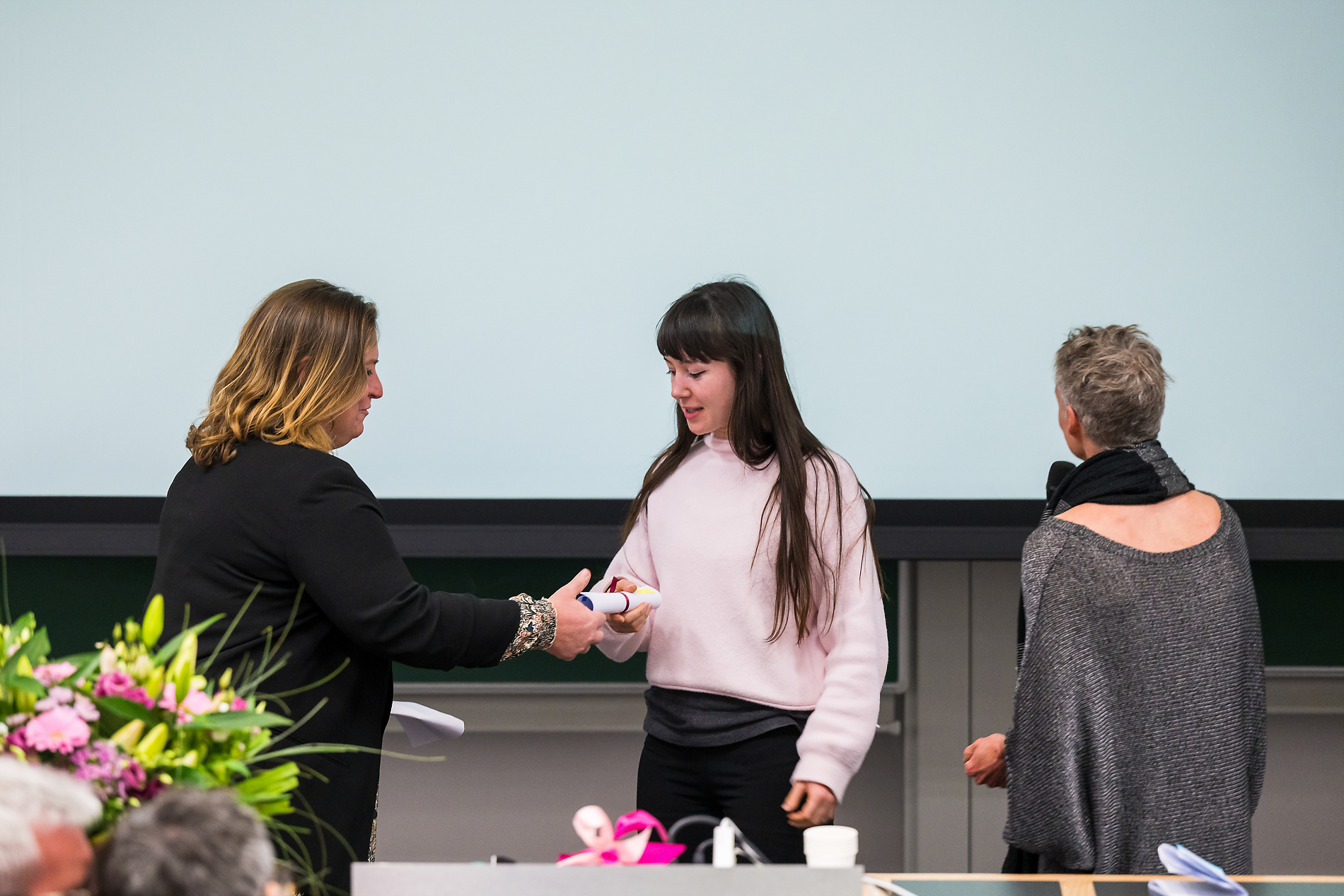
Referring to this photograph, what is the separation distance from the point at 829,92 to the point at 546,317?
0.86m

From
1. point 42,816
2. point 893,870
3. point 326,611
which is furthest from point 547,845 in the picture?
point 42,816

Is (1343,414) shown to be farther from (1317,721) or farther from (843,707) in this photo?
(843,707)

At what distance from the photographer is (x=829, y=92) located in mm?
2393

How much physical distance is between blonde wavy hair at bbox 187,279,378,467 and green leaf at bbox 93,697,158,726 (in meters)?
0.55

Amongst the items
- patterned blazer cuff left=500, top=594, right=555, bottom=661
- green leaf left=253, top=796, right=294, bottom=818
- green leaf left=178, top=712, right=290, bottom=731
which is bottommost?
green leaf left=253, top=796, right=294, bottom=818

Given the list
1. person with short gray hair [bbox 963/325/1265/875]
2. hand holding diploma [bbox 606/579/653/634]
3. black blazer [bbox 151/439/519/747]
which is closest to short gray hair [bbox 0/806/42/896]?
black blazer [bbox 151/439/519/747]

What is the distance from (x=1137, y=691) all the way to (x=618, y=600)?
29.7 inches

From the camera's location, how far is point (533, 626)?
1502 mm

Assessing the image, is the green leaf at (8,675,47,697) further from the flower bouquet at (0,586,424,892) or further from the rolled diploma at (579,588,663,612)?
the rolled diploma at (579,588,663,612)

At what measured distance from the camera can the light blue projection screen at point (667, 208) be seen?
237 centimetres

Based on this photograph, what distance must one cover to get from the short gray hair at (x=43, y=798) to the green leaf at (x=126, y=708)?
139 mm

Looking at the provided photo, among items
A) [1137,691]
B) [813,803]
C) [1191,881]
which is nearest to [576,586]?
[813,803]

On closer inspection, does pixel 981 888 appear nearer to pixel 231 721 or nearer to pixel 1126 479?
pixel 1126 479

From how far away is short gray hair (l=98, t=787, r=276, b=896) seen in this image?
647 mm
